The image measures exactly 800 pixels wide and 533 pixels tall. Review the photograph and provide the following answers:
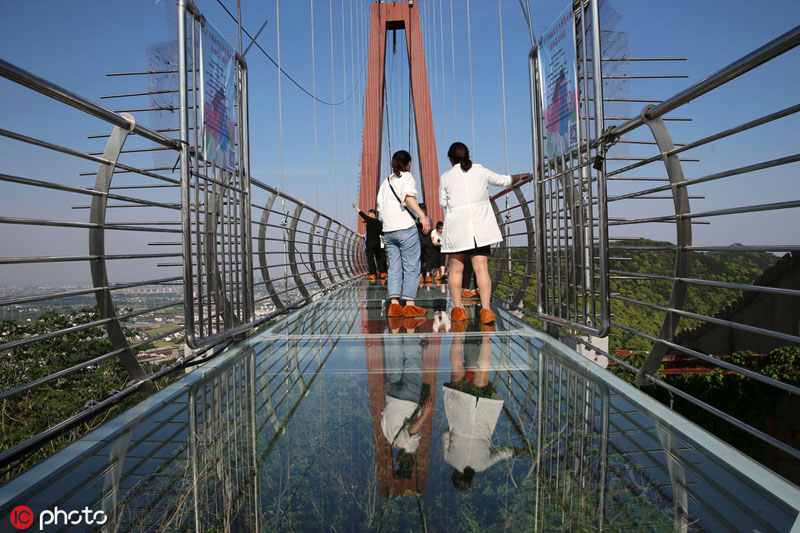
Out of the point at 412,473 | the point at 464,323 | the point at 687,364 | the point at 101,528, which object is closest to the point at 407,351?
the point at 464,323

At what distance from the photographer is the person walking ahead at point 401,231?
345 centimetres

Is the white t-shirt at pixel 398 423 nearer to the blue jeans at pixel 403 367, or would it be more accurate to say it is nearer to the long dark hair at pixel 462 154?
the blue jeans at pixel 403 367

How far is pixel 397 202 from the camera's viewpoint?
3479 millimetres

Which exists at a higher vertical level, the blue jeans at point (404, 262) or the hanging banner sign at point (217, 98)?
the hanging banner sign at point (217, 98)

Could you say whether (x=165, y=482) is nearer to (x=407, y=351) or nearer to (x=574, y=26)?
(x=407, y=351)

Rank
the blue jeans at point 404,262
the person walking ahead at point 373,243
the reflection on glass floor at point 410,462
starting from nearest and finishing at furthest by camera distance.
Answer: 1. the reflection on glass floor at point 410,462
2. the blue jeans at point 404,262
3. the person walking ahead at point 373,243

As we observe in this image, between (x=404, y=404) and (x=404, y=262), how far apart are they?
215 centimetres

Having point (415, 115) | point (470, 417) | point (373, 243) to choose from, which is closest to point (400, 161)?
point (470, 417)

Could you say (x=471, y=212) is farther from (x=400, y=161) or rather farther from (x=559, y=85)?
(x=559, y=85)

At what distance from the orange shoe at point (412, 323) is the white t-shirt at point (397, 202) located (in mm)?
632

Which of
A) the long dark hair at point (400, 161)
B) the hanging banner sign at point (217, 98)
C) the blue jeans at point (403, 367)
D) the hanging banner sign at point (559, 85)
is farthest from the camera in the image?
the long dark hair at point (400, 161)

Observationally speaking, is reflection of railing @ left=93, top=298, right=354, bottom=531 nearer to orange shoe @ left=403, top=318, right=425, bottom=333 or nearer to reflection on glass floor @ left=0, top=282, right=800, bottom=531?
reflection on glass floor @ left=0, top=282, right=800, bottom=531

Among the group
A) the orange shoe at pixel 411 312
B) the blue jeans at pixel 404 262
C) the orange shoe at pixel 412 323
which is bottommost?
the orange shoe at pixel 412 323

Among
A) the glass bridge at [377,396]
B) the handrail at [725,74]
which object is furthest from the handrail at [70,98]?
the handrail at [725,74]
